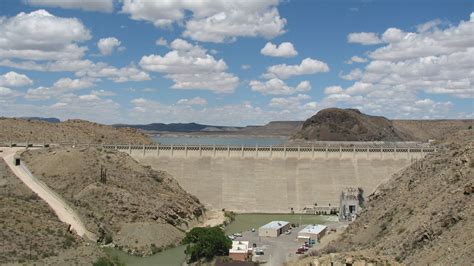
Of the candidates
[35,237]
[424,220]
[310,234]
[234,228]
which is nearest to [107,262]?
[35,237]

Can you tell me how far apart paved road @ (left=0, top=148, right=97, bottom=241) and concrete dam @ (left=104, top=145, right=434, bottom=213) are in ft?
60.9

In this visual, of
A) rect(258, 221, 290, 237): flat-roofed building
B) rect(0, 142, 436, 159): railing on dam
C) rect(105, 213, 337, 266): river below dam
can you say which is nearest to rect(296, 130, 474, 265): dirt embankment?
rect(105, 213, 337, 266): river below dam

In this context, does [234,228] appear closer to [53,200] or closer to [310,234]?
[310,234]

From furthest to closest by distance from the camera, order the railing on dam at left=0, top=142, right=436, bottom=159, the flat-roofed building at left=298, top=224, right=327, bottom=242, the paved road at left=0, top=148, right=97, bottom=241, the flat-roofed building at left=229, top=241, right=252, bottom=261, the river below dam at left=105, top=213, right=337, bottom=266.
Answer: the railing on dam at left=0, top=142, right=436, bottom=159, the flat-roofed building at left=298, top=224, right=327, bottom=242, the paved road at left=0, top=148, right=97, bottom=241, the river below dam at left=105, top=213, right=337, bottom=266, the flat-roofed building at left=229, top=241, right=252, bottom=261

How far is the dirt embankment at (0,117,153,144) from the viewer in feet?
333

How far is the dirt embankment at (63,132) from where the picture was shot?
102 meters

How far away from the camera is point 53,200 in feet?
175

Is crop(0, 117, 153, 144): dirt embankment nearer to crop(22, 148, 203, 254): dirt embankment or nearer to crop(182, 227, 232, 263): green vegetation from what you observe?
crop(22, 148, 203, 254): dirt embankment

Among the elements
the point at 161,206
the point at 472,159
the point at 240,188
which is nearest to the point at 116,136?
the point at 240,188

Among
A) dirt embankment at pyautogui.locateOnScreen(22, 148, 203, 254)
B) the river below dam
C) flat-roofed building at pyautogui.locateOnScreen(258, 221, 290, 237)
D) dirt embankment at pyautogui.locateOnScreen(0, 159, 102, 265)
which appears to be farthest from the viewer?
flat-roofed building at pyautogui.locateOnScreen(258, 221, 290, 237)

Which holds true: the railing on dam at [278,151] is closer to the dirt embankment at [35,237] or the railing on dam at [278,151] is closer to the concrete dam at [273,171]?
the concrete dam at [273,171]

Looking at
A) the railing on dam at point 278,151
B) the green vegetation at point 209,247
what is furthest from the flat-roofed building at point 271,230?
the railing on dam at point 278,151

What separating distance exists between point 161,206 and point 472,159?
39.0 metres

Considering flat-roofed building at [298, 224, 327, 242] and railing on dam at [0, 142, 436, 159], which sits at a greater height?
railing on dam at [0, 142, 436, 159]
